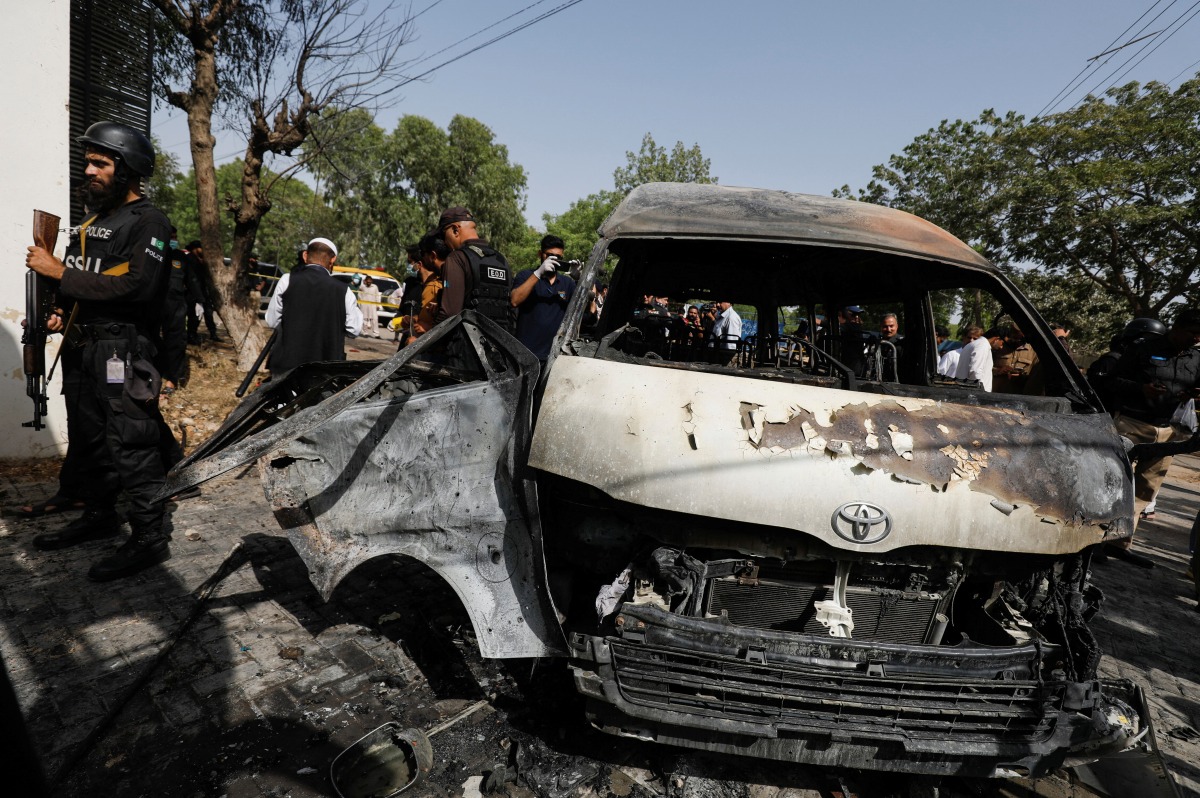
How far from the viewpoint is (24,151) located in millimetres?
4379

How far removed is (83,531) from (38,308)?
50.6 inches

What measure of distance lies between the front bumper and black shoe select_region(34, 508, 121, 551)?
128 inches

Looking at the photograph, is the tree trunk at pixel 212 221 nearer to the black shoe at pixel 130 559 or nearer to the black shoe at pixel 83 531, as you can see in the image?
the black shoe at pixel 83 531

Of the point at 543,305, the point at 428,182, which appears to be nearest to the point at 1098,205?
the point at 543,305

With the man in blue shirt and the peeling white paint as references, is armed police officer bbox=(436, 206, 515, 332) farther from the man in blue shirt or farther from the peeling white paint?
the peeling white paint

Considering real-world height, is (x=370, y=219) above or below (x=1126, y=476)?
above

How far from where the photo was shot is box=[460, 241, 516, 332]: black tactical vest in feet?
14.0

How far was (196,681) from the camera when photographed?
8.12ft

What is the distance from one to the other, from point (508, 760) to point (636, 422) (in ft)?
4.29

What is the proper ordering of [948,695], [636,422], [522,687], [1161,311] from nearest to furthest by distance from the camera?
[948,695] → [636,422] → [522,687] → [1161,311]

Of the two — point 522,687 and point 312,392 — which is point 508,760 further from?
point 312,392

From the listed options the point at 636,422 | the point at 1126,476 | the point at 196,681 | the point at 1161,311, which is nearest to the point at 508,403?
the point at 636,422

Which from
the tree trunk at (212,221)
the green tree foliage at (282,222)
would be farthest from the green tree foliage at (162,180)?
the tree trunk at (212,221)

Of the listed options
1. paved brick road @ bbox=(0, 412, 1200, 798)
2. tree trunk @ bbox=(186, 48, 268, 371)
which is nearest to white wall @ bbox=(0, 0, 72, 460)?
paved brick road @ bbox=(0, 412, 1200, 798)
